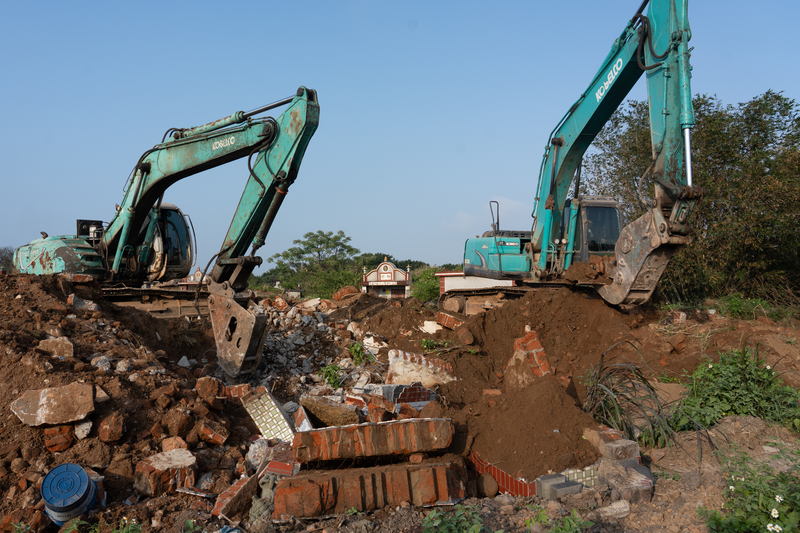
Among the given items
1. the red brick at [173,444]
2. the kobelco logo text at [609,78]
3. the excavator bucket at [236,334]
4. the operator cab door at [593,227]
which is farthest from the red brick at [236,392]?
the kobelco logo text at [609,78]

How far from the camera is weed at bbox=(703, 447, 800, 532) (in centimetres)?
303

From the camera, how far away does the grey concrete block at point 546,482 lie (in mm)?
3760

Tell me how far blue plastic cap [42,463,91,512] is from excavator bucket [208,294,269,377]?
2.72 m

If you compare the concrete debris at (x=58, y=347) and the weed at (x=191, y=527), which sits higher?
the concrete debris at (x=58, y=347)

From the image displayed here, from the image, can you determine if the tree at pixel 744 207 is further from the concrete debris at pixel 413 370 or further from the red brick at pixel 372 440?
the red brick at pixel 372 440

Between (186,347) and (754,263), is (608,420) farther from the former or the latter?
(754,263)

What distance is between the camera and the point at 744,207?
1168 cm

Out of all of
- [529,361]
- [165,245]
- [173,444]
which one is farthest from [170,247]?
[529,361]

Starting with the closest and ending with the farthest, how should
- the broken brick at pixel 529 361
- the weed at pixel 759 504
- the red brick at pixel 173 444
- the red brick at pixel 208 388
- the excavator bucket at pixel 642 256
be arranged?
the weed at pixel 759 504 < the red brick at pixel 173 444 < the red brick at pixel 208 388 < the broken brick at pixel 529 361 < the excavator bucket at pixel 642 256

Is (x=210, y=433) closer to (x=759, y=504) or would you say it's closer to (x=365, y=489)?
(x=365, y=489)

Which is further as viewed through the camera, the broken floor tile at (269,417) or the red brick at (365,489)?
the broken floor tile at (269,417)

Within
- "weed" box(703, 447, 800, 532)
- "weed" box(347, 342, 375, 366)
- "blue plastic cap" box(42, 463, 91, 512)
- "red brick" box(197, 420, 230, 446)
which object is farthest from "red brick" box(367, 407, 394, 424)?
"weed" box(347, 342, 375, 366)

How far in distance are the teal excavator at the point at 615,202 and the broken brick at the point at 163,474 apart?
6164 mm

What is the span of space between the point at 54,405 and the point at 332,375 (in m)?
3.63
